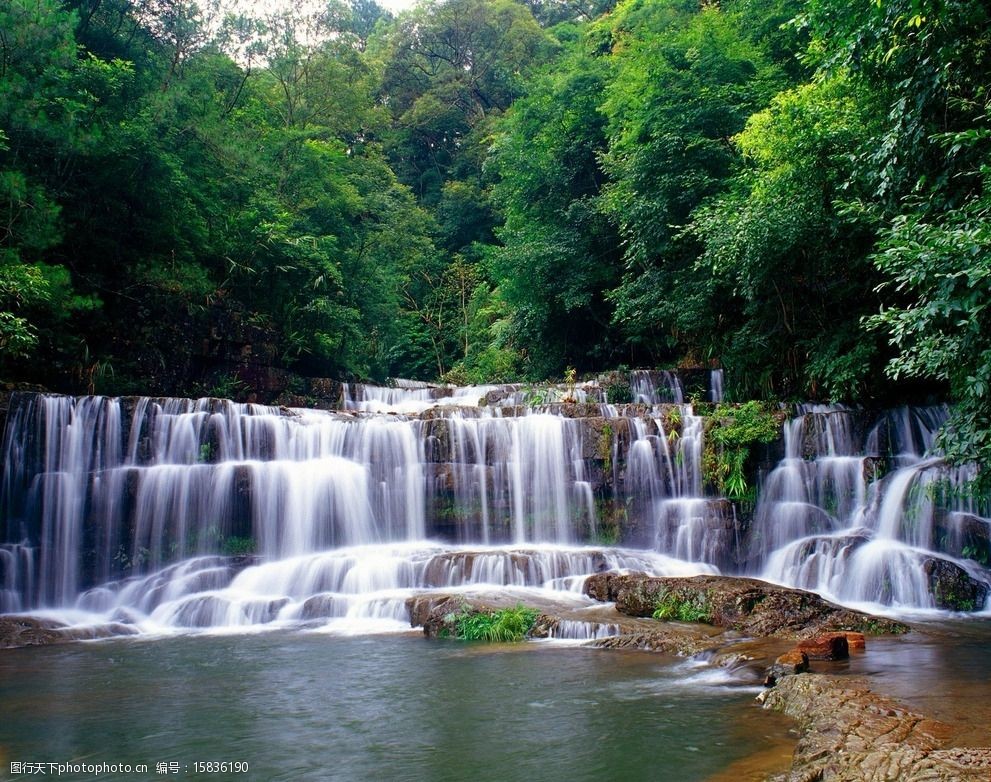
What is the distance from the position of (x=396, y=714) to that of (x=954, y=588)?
876cm

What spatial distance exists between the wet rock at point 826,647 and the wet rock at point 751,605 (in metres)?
1.04

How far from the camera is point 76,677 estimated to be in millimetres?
8352

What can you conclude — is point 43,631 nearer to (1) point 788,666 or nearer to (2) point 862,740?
(1) point 788,666

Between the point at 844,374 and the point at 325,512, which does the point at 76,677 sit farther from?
the point at 844,374

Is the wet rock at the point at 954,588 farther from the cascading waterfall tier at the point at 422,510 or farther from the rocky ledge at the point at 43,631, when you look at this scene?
the rocky ledge at the point at 43,631

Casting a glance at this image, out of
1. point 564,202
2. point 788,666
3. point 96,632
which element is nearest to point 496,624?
point 788,666

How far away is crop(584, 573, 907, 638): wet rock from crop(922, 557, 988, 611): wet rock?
93.4 inches

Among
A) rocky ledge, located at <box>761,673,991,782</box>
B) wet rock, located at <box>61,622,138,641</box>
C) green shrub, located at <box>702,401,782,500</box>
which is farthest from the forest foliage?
wet rock, located at <box>61,622,138,641</box>

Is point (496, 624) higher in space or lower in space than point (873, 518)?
lower

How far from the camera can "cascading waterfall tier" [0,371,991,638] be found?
40.1 feet

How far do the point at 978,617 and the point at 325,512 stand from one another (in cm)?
1108

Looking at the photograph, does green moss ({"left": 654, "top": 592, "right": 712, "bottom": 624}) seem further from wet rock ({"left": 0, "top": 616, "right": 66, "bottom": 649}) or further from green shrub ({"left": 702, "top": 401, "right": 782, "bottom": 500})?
wet rock ({"left": 0, "top": 616, "right": 66, "bottom": 649})

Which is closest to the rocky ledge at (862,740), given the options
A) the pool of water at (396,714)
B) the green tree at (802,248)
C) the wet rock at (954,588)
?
the pool of water at (396,714)

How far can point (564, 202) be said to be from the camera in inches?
1027
